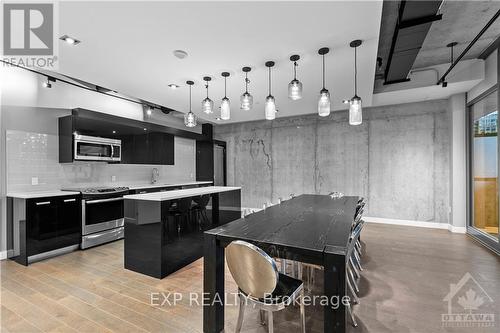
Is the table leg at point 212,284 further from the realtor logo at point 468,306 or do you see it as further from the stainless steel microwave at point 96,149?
the stainless steel microwave at point 96,149

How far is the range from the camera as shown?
3.73 m

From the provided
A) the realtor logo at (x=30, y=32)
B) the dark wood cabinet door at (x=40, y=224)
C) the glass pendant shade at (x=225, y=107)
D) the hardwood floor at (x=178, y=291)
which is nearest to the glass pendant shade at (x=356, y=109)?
the glass pendant shade at (x=225, y=107)

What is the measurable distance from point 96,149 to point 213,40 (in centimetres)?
317

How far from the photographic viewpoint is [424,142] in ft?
16.8

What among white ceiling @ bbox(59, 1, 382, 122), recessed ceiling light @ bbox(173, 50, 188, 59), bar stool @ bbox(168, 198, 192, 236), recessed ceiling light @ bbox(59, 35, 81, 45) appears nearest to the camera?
white ceiling @ bbox(59, 1, 382, 122)

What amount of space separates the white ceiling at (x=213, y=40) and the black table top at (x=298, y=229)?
1867 mm

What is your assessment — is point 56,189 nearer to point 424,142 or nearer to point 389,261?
point 389,261

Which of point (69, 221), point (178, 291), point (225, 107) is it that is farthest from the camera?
point (69, 221)

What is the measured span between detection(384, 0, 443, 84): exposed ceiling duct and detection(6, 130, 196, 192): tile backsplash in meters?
5.19

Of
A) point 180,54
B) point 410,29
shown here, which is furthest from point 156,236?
point 410,29

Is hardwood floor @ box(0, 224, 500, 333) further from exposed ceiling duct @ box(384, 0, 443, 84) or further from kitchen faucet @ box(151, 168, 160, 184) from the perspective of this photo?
exposed ceiling duct @ box(384, 0, 443, 84)

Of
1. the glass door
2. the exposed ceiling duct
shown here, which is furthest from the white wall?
the exposed ceiling duct

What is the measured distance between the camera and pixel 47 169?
378 cm

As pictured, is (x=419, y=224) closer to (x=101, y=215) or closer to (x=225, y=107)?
(x=225, y=107)
